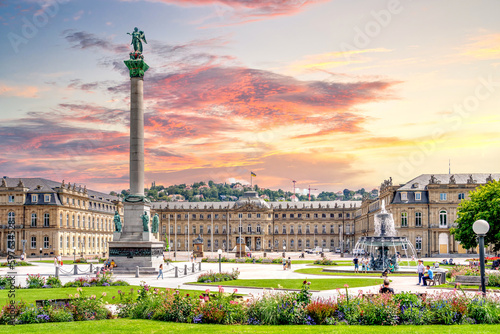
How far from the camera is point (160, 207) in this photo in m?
181

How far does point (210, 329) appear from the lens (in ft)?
62.3

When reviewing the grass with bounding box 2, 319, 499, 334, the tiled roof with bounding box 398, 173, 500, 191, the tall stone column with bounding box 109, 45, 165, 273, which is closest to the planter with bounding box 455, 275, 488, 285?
the grass with bounding box 2, 319, 499, 334

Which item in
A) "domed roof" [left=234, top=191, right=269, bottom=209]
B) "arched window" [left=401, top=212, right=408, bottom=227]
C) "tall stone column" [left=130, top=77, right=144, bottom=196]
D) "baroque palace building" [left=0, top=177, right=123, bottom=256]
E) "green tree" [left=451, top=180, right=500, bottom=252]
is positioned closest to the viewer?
"tall stone column" [left=130, top=77, right=144, bottom=196]

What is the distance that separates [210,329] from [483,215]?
2017 inches

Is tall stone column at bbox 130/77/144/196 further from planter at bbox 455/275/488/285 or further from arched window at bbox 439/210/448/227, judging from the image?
arched window at bbox 439/210/448/227

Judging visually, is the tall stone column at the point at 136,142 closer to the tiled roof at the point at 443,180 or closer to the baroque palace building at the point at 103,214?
the baroque palace building at the point at 103,214

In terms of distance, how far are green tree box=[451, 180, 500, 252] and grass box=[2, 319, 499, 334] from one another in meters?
46.1

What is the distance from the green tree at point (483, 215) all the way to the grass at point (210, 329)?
151 ft

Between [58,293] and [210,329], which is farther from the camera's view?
[58,293]

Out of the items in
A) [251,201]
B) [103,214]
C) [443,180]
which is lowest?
[103,214]

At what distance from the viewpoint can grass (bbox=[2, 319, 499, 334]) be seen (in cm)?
1827

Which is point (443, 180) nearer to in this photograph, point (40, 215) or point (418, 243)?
point (418, 243)

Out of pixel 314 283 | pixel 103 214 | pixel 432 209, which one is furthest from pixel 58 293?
pixel 103 214

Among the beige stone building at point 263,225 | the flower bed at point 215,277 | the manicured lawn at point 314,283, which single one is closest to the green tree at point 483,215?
the manicured lawn at point 314,283
